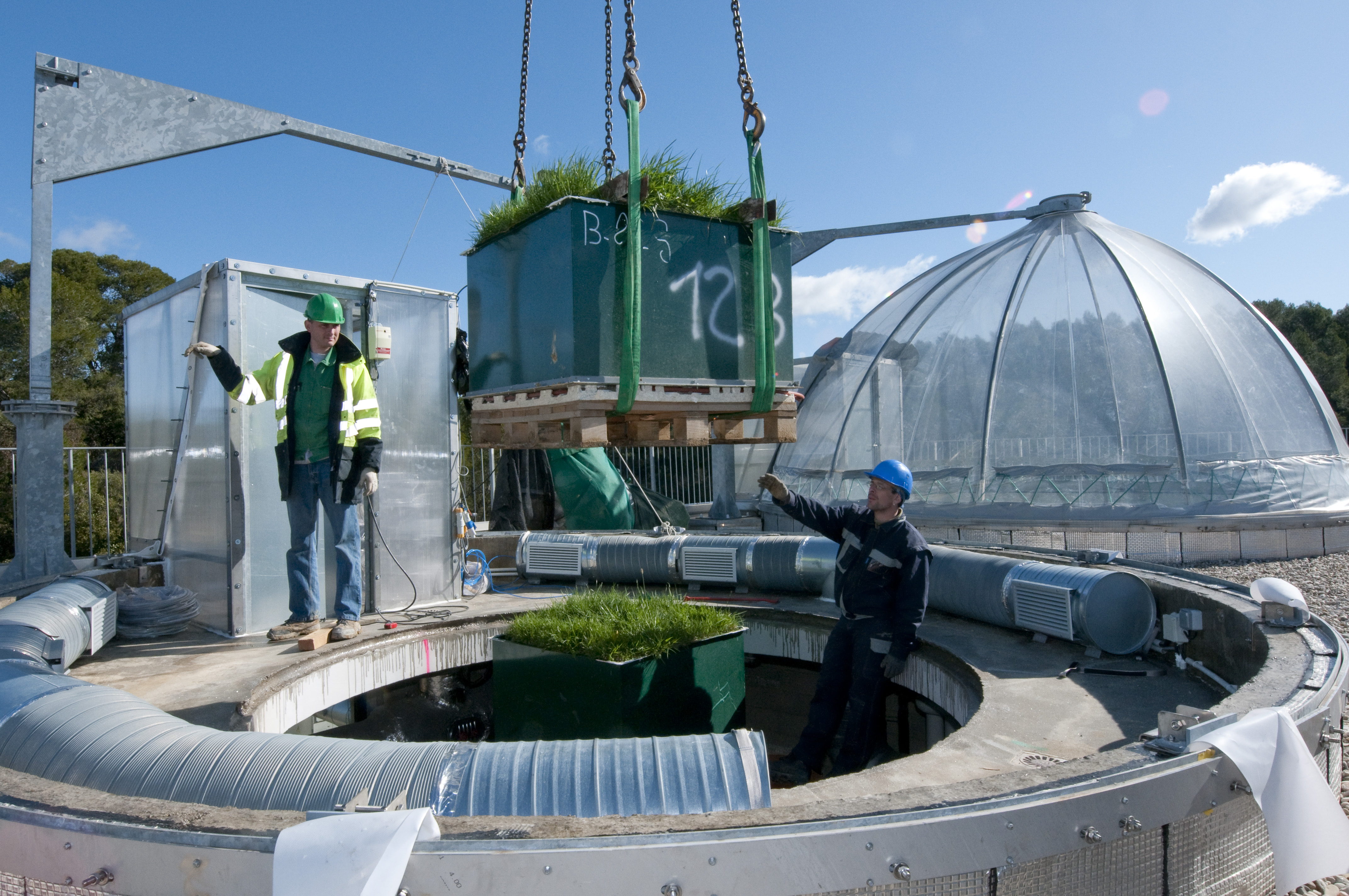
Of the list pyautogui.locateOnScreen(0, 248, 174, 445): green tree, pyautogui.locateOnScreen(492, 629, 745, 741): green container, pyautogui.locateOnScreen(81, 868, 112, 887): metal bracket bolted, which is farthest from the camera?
pyautogui.locateOnScreen(0, 248, 174, 445): green tree

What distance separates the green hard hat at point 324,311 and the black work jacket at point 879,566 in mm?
2890

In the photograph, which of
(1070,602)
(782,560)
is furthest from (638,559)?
(1070,602)

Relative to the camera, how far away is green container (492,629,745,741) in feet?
14.2

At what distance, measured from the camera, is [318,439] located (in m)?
5.01

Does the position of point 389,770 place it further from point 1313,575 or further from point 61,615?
point 1313,575

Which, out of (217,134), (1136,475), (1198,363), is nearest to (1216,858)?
(217,134)

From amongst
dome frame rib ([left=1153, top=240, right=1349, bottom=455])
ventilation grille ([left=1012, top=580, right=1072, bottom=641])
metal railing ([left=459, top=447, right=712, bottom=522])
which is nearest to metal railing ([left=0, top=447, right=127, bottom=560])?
metal railing ([left=459, top=447, right=712, bottom=522])

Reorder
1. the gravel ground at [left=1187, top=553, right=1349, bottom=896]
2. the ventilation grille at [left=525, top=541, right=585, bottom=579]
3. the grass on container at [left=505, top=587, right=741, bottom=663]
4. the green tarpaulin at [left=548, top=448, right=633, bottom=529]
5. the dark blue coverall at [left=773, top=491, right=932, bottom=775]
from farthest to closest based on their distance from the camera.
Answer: the green tarpaulin at [left=548, top=448, right=633, bottom=529], the gravel ground at [left=1187, top=553, right=1349, bottom=896], the ventilation grille at [left=525, top=541, right=585, bottom=579], the dark blue coverall at [left=773, top=491, right=932, bottom=775], the grass on container at [left=505, top=587, right=741, bottom=663]

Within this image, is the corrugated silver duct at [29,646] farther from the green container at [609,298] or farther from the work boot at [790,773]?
the work boot at [790,773]

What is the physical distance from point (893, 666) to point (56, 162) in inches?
298

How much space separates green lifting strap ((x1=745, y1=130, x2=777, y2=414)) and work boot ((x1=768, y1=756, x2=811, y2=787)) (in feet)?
7.19

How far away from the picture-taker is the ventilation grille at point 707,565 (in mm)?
6820

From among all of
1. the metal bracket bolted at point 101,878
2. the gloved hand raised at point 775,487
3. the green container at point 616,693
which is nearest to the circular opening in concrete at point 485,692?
the green container at point 616,693

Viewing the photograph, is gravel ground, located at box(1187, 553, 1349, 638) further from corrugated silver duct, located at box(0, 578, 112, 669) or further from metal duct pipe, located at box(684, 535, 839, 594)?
corrugated silver duct, located at box(0, 578, 112, 669)
